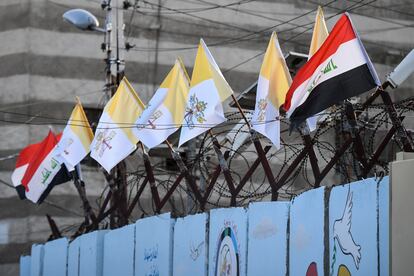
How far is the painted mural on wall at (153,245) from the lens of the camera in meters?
15.9

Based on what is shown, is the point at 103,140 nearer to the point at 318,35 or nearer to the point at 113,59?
the point at 113,59

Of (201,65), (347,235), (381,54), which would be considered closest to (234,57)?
(381,54)

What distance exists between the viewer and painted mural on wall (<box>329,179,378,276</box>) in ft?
32.4

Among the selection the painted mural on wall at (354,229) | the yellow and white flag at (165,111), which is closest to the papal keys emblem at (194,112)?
the yellow and white flag at (165,111)

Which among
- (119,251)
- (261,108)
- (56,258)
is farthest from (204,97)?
(56,258)

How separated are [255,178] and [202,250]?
9790mm

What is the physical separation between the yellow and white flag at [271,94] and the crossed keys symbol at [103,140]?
15.9ft

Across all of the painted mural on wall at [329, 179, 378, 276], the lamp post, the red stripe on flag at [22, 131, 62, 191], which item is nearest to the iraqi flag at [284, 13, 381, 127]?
the painted mural on wall at [329, 179, 378, 276]

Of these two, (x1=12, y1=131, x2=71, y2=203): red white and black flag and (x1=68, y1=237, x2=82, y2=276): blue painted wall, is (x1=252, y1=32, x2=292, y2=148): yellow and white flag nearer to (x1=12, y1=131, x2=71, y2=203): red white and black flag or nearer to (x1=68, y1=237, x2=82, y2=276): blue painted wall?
(x1=68, y1=237, x2=82, y2=276): blue painted wall

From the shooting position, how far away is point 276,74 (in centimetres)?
1341

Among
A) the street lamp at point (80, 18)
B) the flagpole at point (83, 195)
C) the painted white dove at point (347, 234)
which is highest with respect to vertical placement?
the street lamp at point (80, 18)

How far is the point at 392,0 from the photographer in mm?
29766

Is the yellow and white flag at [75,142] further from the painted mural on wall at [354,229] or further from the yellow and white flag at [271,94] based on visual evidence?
the painted mural on wall at [354,229]

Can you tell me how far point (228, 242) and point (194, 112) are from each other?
218 cm
